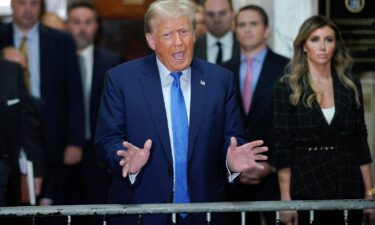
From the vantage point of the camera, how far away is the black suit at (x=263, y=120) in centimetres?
613

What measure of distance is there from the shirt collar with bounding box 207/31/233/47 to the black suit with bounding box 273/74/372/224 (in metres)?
1.93

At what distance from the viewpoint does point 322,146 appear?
4.99 meters

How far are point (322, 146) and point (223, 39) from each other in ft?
7.32

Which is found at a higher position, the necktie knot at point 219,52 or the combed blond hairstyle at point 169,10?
the combed blond hairstyle at point 169,10

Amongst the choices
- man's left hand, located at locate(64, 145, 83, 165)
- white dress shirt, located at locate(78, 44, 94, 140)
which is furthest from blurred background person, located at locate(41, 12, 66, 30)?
man's left hand, located at locate(64, 145, 83, 165)

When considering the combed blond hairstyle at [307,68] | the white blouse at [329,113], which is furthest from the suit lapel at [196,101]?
the white blouse at [329,113]

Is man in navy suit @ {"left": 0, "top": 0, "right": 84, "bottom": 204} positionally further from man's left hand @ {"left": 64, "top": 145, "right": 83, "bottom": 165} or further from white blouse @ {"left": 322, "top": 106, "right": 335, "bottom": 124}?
white blouse @ {"left": 322, "top": 106, "right": 335, "bottom": 124}

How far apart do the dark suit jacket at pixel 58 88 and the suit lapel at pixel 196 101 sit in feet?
9.63

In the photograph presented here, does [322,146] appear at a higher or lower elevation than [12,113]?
lower

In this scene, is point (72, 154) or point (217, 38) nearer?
point (217, 38)

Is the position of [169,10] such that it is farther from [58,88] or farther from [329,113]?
[58,88]

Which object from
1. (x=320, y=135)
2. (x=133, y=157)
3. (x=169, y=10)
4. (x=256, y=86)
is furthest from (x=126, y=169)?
(x=256, y=86)

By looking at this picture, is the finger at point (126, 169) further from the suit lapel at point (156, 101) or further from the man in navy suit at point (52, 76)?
the man in navy suit at point (52, 76)

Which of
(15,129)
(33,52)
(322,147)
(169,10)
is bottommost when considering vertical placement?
(322,147)
